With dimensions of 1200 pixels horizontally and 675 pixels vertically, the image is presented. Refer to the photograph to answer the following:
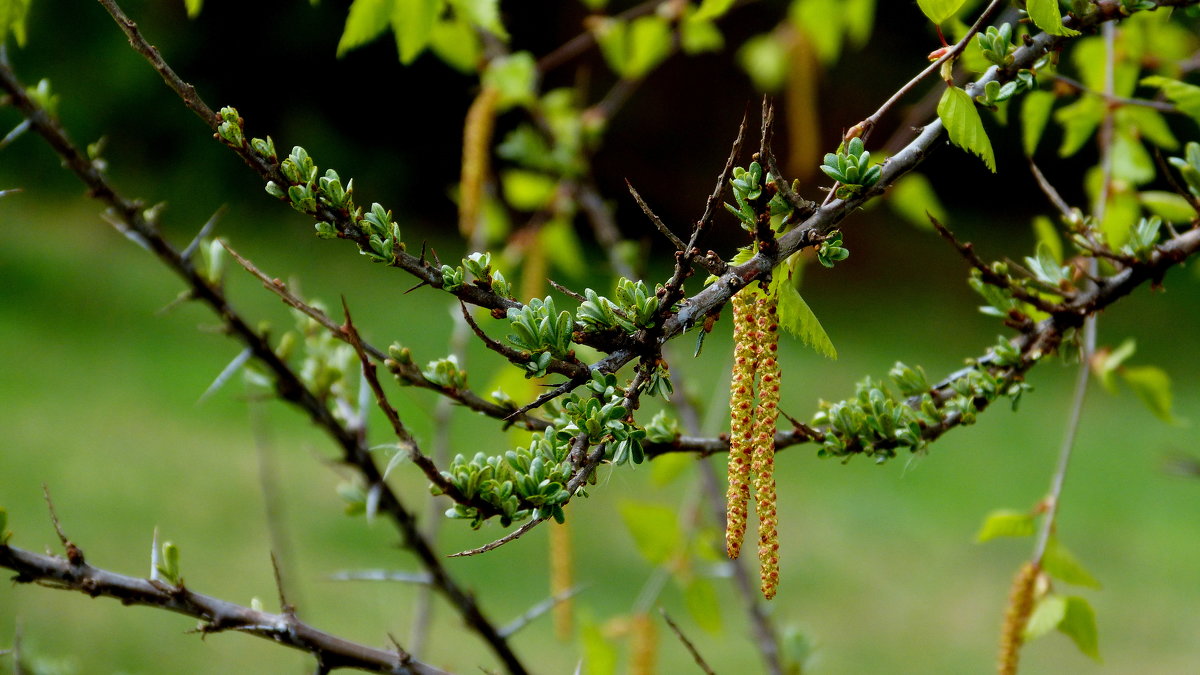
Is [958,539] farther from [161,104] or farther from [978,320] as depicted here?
[161,104]

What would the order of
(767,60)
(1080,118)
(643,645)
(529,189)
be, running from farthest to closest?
(767,60)
(529,189)
(643,645)
(1080,118)

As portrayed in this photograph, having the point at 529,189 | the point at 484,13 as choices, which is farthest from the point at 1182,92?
the point at 529,189

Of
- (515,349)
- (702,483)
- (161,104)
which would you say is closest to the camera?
(515,349)

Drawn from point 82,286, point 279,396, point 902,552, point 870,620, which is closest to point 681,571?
point 279,396

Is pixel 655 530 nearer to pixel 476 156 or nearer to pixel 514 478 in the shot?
pixel 476 156

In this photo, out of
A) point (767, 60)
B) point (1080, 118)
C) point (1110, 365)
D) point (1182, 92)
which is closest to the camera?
point (1182, 92)

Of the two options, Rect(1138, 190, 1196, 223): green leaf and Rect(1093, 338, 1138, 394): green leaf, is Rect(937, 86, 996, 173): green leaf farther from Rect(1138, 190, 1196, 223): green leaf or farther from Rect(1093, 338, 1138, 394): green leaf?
Rect(1138, 190, 1196, 223): green leaf

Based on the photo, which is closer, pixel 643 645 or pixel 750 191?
pixel 750 191
